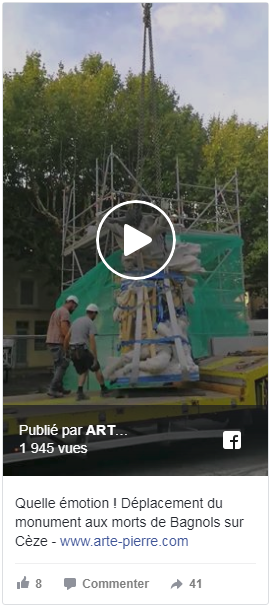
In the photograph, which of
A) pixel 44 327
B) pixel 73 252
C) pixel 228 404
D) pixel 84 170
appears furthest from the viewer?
pixel 73 252

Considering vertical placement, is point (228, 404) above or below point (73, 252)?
below

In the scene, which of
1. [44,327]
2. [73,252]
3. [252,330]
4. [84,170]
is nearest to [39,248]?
[73,252]

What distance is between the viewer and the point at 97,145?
6859mm

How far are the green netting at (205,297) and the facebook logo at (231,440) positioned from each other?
145 cm

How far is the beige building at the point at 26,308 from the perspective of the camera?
3.42 meters

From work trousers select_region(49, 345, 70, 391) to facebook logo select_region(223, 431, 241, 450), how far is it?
5.47 ft

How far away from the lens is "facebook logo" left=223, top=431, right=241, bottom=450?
3.60m

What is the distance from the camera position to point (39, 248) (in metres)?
7.39

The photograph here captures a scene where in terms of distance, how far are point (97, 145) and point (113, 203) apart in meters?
1.53

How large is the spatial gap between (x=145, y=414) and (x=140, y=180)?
7.44 ft
